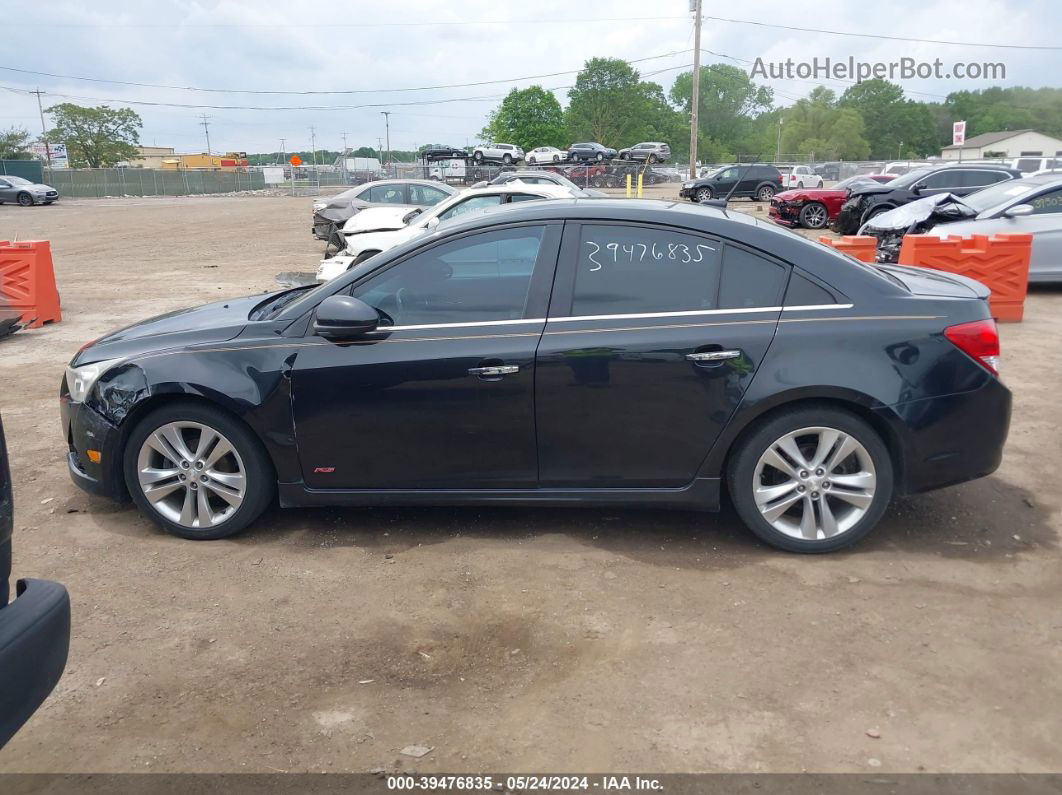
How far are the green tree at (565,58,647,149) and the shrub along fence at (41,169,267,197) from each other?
165 feet

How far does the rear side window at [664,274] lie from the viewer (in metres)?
4.23

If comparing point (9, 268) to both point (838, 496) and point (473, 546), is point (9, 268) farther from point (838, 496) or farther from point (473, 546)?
point (838, 496)

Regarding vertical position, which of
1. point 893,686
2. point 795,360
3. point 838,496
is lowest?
point 893,686

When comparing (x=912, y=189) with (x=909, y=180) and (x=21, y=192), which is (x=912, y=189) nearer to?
(x=909, y=180)

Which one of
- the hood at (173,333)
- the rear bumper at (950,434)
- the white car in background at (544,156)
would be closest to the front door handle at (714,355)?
the rear bumper at (950,434)

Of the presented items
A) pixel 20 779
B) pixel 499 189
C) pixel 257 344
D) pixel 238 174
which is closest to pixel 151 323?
pixel 257 344

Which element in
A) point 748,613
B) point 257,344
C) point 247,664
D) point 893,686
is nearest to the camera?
point 893,686

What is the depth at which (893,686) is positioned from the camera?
325cm

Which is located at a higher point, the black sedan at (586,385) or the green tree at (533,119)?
the green tree at (533,119)

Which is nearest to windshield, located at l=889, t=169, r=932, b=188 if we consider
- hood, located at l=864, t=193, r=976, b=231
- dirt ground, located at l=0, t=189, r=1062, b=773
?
hood, located at l=864, t=193, r=976, b=231

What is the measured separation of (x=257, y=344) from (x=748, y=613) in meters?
2.67

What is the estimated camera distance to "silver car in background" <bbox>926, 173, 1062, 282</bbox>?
37.9 ft

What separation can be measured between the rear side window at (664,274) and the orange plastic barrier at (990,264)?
6.43 metres

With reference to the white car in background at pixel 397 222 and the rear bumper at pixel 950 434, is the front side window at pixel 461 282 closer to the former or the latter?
the rear bumper at pixel 950 434
